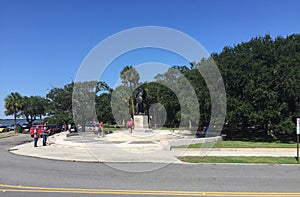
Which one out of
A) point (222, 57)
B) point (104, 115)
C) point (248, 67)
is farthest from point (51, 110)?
point (248, 67)

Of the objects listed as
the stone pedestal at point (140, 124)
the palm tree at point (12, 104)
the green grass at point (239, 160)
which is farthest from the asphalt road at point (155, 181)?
the palm tree at point (12, 104)

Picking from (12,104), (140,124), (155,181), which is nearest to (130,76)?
(12,104)

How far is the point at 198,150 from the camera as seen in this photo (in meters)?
17.1

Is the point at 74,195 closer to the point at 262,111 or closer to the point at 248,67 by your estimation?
the point at 262,111

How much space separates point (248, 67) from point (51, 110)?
127 feet

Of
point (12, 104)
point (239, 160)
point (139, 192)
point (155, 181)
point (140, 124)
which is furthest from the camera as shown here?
point (12, 104)

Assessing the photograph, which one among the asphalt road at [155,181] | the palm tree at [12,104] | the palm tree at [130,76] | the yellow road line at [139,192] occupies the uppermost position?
the palm tree at [130,76]

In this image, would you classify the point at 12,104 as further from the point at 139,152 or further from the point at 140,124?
the point at 139,152

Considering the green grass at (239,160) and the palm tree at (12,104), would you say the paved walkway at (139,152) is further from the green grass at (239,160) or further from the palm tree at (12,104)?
the palm tree at (12,104)

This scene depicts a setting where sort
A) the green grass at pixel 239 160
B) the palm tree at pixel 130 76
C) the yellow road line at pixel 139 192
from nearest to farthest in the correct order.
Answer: the yellow road line at pixel 139 192
the green grass at pixel 239 160
the palm tree at pixel 130 76

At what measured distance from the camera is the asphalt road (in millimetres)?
7500

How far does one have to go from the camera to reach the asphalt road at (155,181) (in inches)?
295

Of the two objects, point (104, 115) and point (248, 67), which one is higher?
point (248, 67)

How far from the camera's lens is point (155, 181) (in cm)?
899
